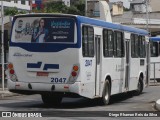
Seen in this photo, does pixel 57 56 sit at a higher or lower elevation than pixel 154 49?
higher

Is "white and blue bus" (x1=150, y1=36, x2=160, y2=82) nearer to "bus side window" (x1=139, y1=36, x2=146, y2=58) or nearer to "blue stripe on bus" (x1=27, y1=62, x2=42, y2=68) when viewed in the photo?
"bus side window" (x1=139, y1=36, x2=146, y2=58)

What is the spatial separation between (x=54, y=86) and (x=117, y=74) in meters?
4.25

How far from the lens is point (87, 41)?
16922 millimetres

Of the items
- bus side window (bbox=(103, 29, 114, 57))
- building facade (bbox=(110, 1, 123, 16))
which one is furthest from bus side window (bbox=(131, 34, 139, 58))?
building facade (bbox=(110, 1, 123, 16))

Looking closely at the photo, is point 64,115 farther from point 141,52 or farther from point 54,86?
point 141,52

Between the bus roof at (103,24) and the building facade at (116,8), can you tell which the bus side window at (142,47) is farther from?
the building facade at (116,8)

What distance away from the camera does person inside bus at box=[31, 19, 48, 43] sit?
1681cm

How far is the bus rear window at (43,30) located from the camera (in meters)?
16.5

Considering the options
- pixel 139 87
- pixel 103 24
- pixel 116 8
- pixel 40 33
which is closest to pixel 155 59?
pixel 139 87

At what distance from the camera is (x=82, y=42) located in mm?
16547

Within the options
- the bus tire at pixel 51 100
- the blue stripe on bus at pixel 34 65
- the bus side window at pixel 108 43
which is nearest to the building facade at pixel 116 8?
the bus side window at pixel 108 43

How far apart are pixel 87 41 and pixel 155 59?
20.3 m

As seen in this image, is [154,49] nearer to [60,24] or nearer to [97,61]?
[97,61]

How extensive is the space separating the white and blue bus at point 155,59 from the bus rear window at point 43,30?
19.4m
